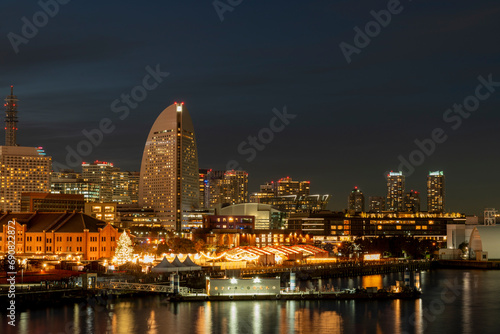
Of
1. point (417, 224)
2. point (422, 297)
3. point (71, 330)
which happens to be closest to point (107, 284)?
point (71, 330)

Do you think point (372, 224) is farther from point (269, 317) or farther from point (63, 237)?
point (269, 317)

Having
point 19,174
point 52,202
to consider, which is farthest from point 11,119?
point 52,202

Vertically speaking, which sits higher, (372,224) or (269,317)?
(372,224)

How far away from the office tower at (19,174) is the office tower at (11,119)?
2405 millimetres

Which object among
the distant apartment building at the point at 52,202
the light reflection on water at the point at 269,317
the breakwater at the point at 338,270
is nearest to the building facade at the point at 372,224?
the breakwater at the point at 338,270

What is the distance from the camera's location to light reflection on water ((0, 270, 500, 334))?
5038 centimetres

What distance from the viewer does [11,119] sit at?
188375 millimetres

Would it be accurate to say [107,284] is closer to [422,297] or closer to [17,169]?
[422,297]

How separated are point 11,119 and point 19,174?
15.6 meters

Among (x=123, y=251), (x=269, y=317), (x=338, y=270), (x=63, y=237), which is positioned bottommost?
(x=269, y=317)

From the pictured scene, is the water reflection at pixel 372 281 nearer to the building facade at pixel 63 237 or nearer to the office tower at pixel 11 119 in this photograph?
the building facade at pixel 63 237

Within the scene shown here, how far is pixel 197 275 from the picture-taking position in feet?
242

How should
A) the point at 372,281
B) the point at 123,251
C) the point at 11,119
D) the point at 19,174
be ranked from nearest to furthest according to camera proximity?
the point at 123,251 → the point at 372,281 → the point at 11,119 → the point at 19,174

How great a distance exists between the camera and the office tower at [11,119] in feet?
603
